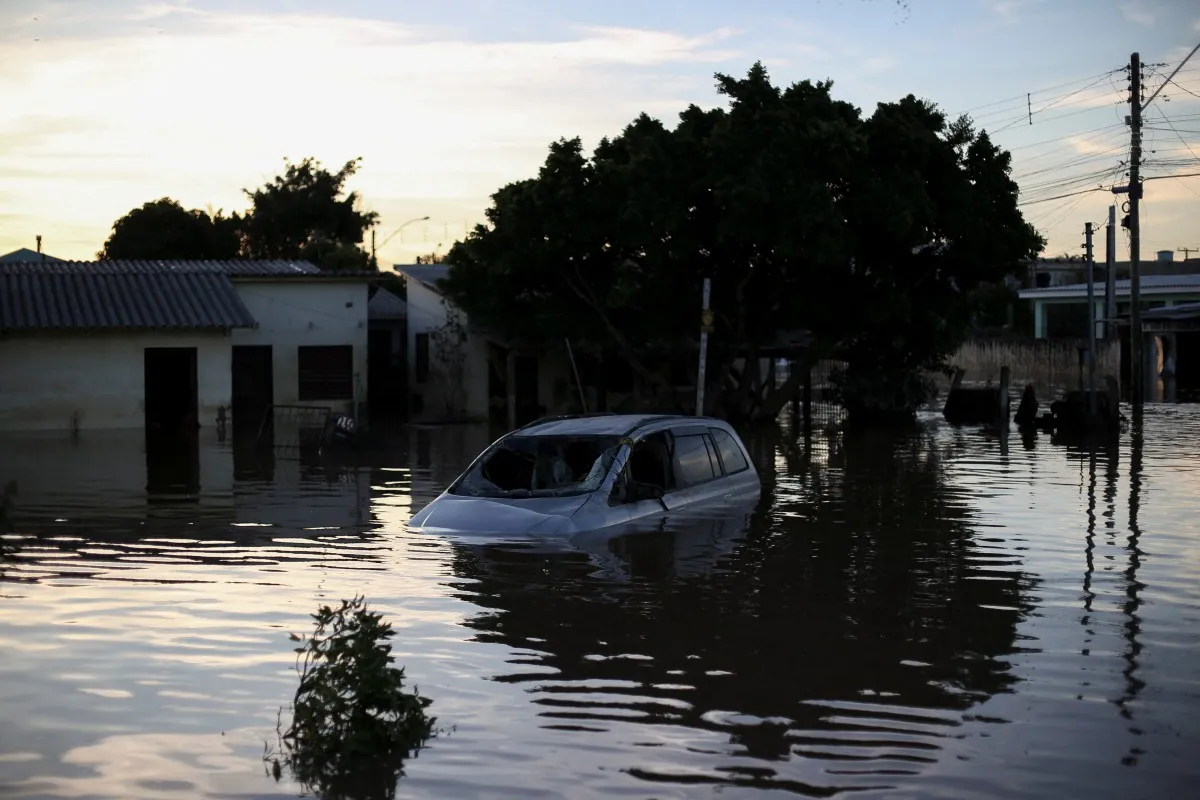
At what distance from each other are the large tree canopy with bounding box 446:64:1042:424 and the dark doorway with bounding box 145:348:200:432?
8245 millimetres

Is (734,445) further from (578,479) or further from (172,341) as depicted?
(172,341)

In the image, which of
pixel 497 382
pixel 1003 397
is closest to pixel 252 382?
pixel 497 382

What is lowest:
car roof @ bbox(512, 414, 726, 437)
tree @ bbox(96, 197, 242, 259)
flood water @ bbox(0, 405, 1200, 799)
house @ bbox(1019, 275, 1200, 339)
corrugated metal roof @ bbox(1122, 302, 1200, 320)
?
flood water @ bbox(0, 405, 1200, 799)

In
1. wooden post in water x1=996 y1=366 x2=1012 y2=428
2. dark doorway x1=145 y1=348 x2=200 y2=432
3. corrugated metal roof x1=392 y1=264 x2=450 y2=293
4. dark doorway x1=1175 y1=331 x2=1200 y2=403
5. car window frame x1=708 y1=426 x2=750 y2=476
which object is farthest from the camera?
dark doorway x1=1175 y1=331 x2=1200 y2=403

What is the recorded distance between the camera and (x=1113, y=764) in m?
6.89

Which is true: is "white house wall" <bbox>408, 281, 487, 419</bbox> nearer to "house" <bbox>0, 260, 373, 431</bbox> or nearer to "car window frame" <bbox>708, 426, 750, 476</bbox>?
"house" <bbox>0, 260, 373, 431</bbox>

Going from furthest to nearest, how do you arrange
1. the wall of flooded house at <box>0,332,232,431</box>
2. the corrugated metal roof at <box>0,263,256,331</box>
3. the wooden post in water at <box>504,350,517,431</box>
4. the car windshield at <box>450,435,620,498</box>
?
the wooden post in water at <box>504,350,517,431</box>, the corrugated metal roof at <box>0,263,256,331</box>, the wall of flooded house at <box>0,332,232,431</box>, the car windshield at <box>450,435,620,498</box>

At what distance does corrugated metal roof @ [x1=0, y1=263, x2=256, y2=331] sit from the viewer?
34.7 meters

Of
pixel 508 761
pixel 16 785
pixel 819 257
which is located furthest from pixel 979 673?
pixel 819 257

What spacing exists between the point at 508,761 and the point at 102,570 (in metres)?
6.89

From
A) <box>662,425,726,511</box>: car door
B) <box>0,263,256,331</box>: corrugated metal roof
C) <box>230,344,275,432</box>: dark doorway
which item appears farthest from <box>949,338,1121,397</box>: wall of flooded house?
<box>662,425,726,511</box>: car door

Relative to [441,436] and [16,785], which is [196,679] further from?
[441,436]

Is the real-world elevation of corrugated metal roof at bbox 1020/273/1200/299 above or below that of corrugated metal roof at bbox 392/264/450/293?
above

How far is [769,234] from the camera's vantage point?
3322 cm
